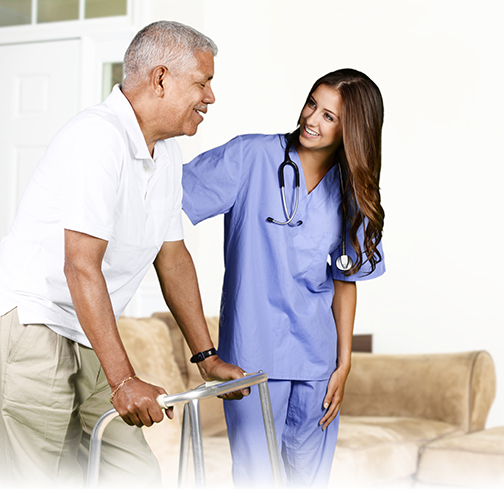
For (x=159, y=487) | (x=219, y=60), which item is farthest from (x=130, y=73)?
(x=219, y=60)

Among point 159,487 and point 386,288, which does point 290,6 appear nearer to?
point 386,288

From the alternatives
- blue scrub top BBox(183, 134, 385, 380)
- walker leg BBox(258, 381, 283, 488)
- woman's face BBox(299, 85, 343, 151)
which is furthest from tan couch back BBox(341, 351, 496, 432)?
walker leg BBox(258, 381, 283, 488)

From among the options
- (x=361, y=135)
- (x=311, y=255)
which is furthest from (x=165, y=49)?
(x=311, y=255)

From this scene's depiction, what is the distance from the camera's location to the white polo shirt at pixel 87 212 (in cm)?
113

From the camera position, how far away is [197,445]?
0.93m

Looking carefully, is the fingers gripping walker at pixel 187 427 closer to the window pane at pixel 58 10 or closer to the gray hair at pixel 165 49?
the gray hair at pixel 165 49

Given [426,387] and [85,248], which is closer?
[85,248]

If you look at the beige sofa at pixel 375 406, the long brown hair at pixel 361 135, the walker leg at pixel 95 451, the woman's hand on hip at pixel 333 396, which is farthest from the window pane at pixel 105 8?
the walker leg at pixel 95 451

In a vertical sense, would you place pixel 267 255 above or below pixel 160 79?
below

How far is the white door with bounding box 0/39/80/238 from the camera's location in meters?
3.61

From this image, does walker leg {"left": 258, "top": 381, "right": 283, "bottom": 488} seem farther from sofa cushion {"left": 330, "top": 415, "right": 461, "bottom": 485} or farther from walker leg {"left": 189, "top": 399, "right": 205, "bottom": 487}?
sofa cushion {"left": 330, "top": 415, "right": 461, "bottom": 485}

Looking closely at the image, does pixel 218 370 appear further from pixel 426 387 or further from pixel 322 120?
pixel 426 387

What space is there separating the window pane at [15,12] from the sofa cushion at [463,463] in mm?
3059

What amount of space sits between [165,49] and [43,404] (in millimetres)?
704
